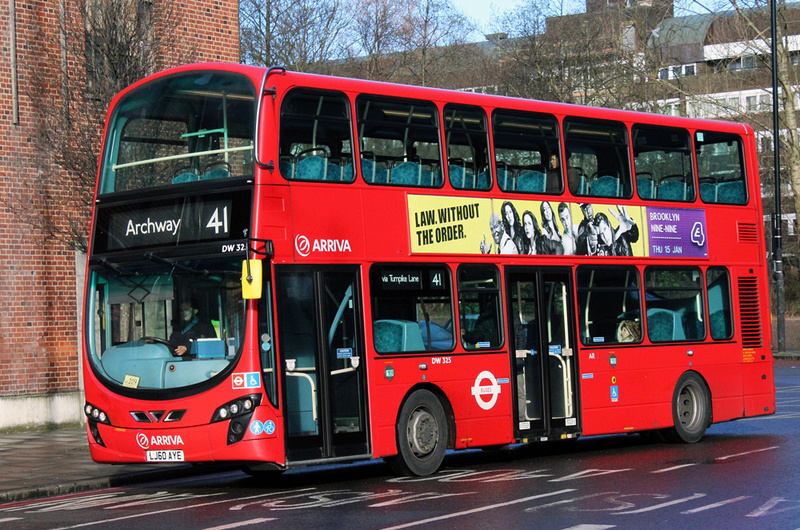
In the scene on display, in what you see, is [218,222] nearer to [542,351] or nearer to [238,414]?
[238,414]

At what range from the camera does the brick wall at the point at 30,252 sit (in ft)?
64.5

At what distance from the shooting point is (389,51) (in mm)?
Result: 51719

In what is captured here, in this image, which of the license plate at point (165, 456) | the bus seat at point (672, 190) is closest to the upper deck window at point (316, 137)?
the license plate at point (165, 456)

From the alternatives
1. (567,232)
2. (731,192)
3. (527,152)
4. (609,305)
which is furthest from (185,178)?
(731,192)

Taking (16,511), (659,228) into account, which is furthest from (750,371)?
(16,511)

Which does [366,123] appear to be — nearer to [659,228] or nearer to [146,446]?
[146,446]

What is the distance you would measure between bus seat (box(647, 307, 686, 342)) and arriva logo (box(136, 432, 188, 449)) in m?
7.24

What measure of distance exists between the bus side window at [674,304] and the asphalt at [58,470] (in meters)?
6.26

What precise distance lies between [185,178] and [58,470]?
15.1ft

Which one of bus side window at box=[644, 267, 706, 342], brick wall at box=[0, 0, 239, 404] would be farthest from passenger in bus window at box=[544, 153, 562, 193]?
brick wall at box=[0, 0, 239, 404]

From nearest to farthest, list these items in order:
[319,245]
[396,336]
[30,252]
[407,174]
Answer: [319,245] < [396,336] < [407,174] < [30,252]

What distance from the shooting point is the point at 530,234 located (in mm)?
14680

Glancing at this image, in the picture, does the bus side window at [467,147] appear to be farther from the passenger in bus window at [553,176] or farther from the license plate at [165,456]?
the license plate at [165,456]

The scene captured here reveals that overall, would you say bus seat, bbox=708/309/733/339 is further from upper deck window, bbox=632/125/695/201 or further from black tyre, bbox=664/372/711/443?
upper deck window, bbox=632/125/695/201
